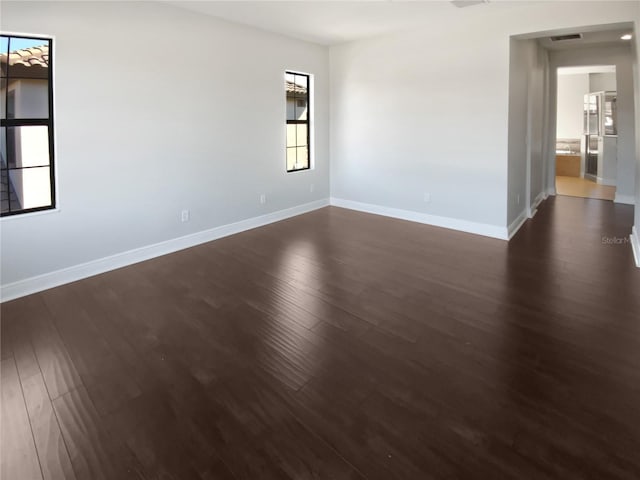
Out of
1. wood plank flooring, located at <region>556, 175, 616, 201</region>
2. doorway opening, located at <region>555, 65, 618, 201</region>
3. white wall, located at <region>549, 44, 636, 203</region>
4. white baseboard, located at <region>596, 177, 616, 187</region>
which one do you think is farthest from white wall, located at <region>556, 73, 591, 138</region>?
white wall, located at <region>549, 44, 636, 203</region>

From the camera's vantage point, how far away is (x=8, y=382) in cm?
223

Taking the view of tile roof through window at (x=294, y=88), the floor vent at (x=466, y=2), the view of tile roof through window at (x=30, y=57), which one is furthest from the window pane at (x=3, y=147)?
the floor vent at (x=466, y=2)

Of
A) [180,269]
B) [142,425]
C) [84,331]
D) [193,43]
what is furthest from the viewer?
[193,43]

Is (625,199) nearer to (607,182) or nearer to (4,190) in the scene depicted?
(607,182)

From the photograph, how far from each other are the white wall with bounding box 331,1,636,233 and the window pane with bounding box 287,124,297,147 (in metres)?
0.79

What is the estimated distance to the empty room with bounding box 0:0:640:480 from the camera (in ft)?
5.92

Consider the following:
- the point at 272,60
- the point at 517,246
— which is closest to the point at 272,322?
the point at 517,246

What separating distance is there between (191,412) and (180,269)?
2.19 m

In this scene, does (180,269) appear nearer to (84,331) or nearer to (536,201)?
(84,331)

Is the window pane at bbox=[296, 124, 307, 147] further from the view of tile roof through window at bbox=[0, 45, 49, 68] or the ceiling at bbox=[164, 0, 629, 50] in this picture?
the view of tile roof through window at bbox=[0, 45, 49, 68]

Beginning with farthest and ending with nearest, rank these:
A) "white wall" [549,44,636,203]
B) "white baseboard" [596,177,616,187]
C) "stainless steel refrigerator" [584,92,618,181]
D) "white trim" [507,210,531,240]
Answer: "stainless steel refrigerator" [584,92,618,181] → "white baseboard" [596,177,616,187] → "white wall" [549,44,636,203] → "white trim" [507,210,531,240]

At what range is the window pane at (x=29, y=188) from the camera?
3303 millimetres

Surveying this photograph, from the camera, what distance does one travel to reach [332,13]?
433 cm

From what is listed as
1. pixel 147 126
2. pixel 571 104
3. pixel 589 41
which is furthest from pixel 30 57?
pixel 571 104
